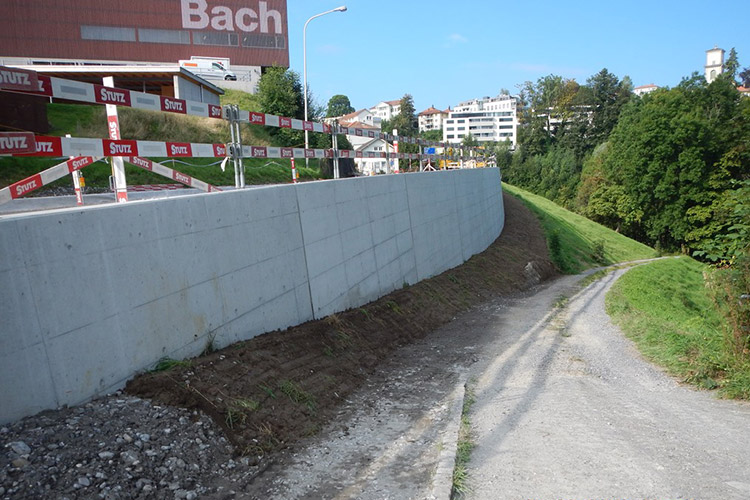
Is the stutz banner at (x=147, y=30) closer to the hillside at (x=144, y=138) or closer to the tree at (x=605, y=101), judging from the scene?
the hillside at (x=144, y=138)

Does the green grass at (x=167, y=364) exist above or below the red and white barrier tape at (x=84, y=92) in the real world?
below

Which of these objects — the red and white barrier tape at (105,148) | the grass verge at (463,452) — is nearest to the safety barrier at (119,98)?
the red and white barrier tape at (105,148)

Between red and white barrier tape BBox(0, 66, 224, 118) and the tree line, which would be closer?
red and white barrier tape BBox(0, 66, 224, 118)

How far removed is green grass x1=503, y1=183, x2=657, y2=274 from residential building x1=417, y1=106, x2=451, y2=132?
450 ft

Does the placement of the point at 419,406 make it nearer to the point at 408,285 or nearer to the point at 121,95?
the point at 121,95

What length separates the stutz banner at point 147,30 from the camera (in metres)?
45.6

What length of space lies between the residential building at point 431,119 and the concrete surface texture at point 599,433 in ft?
553

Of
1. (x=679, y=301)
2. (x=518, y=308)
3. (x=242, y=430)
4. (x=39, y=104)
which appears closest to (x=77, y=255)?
(x=39, y=104)

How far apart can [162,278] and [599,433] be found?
4.51 metres

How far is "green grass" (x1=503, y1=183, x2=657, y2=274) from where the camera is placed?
26.2 meters

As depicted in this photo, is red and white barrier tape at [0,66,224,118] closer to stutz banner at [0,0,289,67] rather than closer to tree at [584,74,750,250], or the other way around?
tree at [584,74,750,250]

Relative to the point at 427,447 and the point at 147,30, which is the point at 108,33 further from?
the point at 427,447

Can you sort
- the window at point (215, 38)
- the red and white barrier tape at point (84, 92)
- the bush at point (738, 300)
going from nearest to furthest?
the red and white barrier tape at point (84, 92) → the bush at point (738, 300) → the window at point (215, 38)

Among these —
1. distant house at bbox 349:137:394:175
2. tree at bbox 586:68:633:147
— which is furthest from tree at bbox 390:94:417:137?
distant house at bbox 349:137:394:175
